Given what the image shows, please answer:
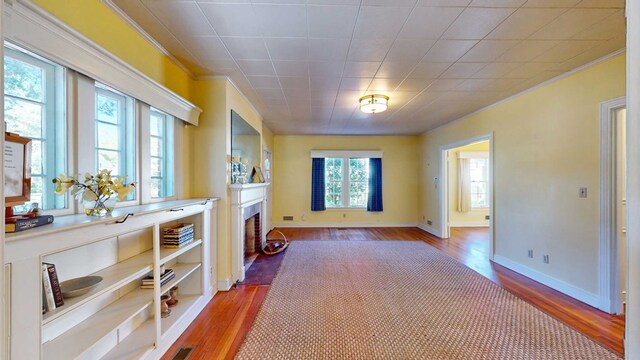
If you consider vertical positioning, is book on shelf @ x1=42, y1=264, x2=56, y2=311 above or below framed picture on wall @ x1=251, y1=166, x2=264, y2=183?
below

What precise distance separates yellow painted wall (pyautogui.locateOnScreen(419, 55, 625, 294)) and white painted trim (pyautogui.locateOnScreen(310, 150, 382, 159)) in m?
A: 2.73

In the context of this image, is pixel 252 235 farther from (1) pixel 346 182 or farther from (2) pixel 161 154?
(1) pixel 346 182

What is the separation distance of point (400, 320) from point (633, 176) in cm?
222

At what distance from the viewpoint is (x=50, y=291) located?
1.17 meters

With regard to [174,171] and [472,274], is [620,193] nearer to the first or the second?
[472,274]

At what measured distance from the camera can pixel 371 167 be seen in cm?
651

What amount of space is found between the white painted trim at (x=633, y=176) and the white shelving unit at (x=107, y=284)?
176 centimetres

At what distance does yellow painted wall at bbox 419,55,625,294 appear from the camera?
8.30 feet

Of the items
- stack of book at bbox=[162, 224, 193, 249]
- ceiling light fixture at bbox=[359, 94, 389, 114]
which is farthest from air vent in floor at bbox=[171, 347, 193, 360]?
ceiling light fixture at bbox=[359, 94, 389, 114]

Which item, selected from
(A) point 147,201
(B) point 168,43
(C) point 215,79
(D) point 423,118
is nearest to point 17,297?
(A) point 147,201

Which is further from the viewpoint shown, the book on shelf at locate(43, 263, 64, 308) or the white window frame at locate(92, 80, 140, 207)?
the white window frame at locate(92, 80, 140, 207)

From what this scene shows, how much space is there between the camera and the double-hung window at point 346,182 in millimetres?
6609

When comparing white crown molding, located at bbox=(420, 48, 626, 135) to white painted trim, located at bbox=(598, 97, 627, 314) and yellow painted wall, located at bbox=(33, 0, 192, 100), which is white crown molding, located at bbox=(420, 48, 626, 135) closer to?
white painted trim, located at bbox=(598, 97, 627, 314)

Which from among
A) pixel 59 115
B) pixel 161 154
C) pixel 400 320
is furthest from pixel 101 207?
pixel 400 320
